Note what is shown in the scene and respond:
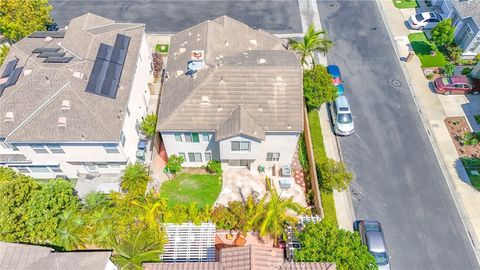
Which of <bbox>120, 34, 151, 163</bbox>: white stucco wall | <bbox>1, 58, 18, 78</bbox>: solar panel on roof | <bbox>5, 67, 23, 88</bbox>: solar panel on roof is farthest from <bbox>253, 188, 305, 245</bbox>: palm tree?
<bbox>1, 58, 18, 78</bbox>: solar panel on roof

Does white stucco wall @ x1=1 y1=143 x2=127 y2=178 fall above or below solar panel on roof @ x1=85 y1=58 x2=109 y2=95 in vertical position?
below

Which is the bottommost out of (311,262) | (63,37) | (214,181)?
(311,262)

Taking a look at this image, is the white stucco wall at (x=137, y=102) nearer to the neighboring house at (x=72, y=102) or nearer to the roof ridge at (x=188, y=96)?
the neighboring house at (x=72, y=102)

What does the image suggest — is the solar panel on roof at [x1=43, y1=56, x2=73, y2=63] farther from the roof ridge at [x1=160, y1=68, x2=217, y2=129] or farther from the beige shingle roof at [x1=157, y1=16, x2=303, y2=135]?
the roof ridge at [x1=160, y1=68, x2=217, y2=129]

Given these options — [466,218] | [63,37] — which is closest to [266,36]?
[63,37]

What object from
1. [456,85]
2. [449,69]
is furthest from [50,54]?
[449,69]

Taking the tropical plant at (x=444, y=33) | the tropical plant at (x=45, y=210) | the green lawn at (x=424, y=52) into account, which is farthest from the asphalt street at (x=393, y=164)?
the tropical plant at (x=45, y=210)

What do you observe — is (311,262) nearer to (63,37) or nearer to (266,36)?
(266,36)
